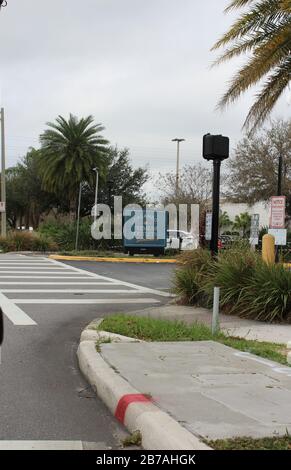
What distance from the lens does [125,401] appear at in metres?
5.33

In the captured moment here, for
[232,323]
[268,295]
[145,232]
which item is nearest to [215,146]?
[268,295]

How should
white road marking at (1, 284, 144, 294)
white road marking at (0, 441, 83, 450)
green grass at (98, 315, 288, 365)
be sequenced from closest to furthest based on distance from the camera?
white road marking at (0, 441, 83, 450)
green grass at (98, 315, 288, 365)
white road marking at (1, 284, 144, 294)

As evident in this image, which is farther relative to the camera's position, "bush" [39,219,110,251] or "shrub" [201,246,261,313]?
"bush" [39,219,110,251]

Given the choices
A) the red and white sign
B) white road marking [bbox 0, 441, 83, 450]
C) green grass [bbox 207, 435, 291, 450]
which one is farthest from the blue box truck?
green grass [bbox 207, 435, 291, 450]

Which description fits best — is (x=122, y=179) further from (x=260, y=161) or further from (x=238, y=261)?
(x=238, y=261)

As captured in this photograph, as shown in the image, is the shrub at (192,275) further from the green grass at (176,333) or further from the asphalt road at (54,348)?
the green grass at (176,333)

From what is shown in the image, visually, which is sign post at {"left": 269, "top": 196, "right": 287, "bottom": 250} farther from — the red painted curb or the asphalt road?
the red painted curb

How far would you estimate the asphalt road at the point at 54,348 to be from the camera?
508cm

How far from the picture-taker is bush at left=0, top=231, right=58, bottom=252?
30.7 metres

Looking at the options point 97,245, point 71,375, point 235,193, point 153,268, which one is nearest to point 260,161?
point 235,193

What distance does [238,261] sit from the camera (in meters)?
11.5

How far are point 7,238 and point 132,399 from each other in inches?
1061

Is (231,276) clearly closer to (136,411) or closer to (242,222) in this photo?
(136,411)

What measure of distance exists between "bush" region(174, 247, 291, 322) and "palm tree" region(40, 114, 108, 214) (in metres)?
26.8
